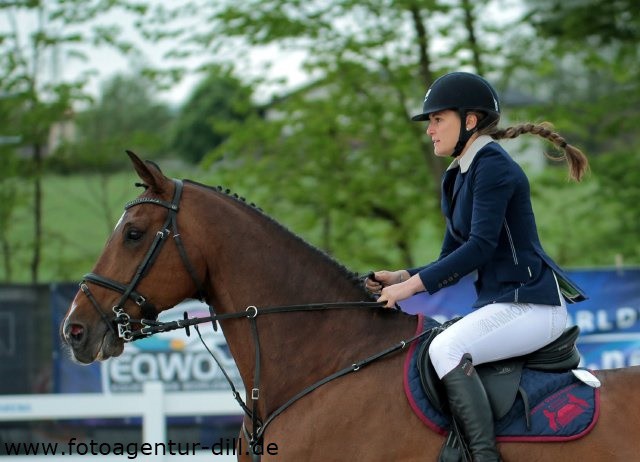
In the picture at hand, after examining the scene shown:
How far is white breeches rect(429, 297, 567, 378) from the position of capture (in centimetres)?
371

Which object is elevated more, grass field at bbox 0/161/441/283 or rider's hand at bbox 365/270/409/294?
rider's hand at bbox 365/270/409/294

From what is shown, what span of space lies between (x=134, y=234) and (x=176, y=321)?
449 mm

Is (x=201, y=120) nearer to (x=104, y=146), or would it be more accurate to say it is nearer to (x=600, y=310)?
(x=104, y=146)

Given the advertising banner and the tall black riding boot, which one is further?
the advertising banner

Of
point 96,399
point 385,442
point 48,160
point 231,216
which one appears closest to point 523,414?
point 385,442

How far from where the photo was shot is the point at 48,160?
1462cm

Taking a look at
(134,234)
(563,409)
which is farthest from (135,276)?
(563,409)

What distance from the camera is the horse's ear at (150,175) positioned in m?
3.92

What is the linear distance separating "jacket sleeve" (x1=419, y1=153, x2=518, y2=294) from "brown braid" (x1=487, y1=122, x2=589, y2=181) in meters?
0.28

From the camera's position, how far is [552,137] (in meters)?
4.09

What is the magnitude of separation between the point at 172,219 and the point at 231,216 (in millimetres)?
291

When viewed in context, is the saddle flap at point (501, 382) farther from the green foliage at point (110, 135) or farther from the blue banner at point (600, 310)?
the green foliage at point (110, 135)

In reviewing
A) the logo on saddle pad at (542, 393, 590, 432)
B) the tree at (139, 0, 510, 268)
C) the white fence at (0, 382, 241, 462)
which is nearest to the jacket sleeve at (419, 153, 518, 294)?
the logo on saddle pad at (542, 393, 590, 432)

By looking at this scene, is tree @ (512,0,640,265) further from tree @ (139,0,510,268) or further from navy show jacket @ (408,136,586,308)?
navy show jacket @ (408,136,586,308)
